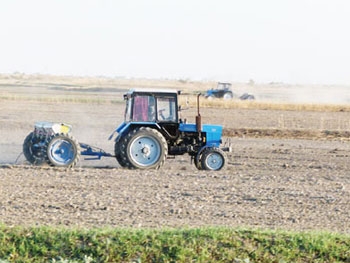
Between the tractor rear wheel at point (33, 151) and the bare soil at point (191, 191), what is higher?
the tractor rear wheel at point (33, 151)

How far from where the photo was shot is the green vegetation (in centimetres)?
998

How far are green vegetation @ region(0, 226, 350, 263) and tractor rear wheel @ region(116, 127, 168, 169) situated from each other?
7.91 meters

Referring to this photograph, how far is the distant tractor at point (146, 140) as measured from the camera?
18438 millimetres

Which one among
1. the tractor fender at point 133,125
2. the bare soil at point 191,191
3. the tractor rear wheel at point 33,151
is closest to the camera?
the bare soil at point 191,191

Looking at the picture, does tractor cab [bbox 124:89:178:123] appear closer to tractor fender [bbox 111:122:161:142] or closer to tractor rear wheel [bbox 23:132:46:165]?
tractor fender [bbox 111:122:161:142]

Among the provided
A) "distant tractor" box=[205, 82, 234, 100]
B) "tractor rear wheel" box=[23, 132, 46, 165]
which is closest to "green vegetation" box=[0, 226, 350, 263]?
"tractor rear wheel" box=[23, 132, 46, 165]

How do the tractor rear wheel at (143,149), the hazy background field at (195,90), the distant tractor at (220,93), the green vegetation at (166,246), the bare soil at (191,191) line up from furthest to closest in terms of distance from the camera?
the hazy background field at (195,90)
the distant tractor at (220,93)
the tractor rear wheel at (143,149)
the bare soil at (191,191)
the green vegetation at (166,246)

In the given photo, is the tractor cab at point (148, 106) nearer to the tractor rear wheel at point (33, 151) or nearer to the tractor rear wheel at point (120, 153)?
the tractor rear wheel at point (120, 153)

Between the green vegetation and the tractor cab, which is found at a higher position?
the tractor cab

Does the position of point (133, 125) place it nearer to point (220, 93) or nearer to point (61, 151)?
point (61, 151)

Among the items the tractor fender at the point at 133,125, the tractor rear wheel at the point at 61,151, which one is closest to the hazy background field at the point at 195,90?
the tractor rear wheel at the point at 61,151

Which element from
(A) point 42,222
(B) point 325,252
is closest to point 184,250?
(B) point 325,252

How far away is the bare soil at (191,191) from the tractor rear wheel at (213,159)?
21cm

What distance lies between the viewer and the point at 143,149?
727 inches
